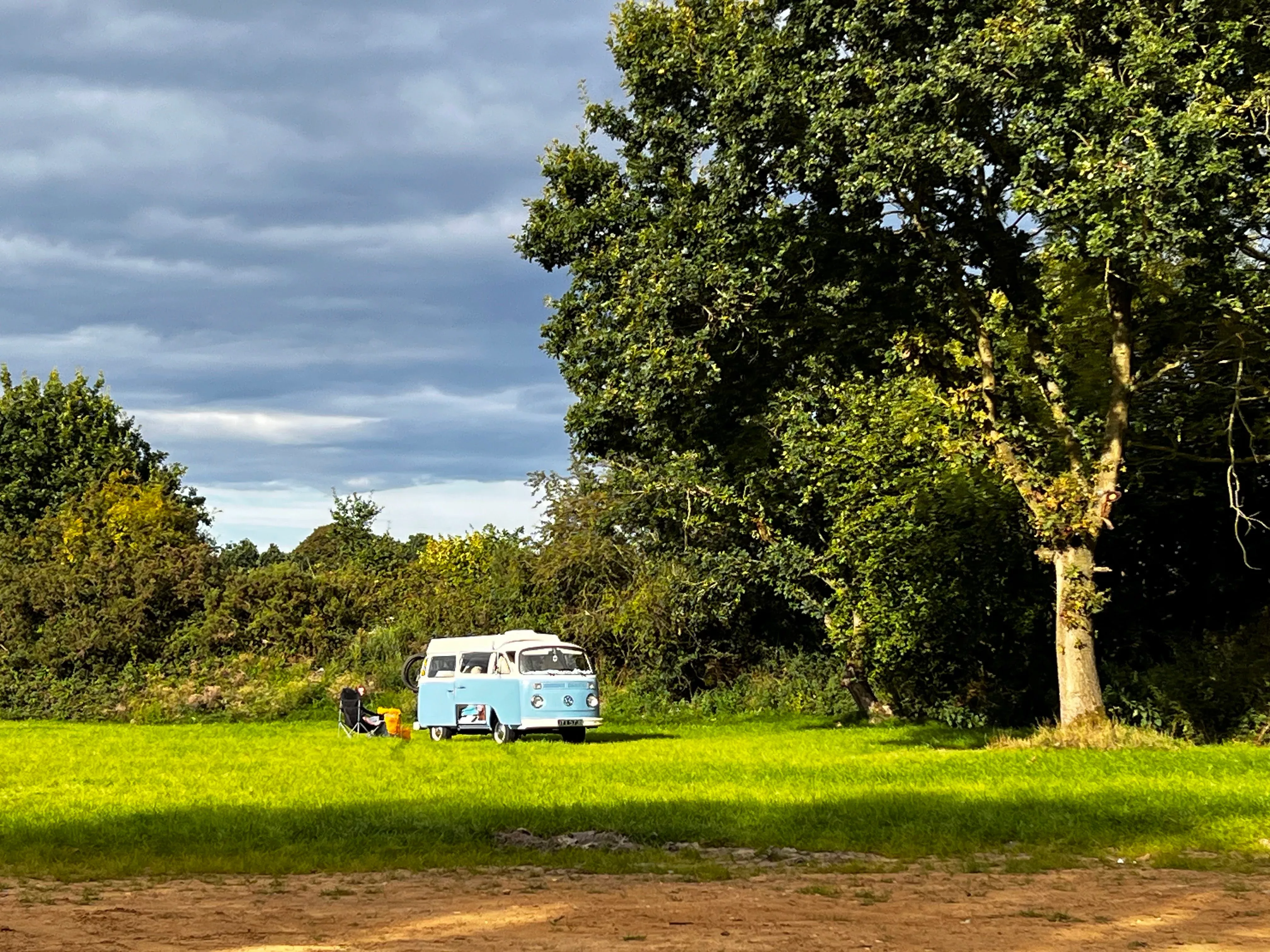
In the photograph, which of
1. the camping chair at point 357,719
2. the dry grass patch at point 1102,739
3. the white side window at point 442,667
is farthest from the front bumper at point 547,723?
the dry grass patch at point 1102,739

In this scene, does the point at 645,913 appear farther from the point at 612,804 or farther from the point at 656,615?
the point at 656,615

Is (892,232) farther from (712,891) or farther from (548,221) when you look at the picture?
(712,891)

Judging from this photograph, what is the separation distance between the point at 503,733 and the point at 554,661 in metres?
1.99

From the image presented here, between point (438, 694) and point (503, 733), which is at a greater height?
point (438, 694)

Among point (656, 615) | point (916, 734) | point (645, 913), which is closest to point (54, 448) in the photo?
point (656, 615)

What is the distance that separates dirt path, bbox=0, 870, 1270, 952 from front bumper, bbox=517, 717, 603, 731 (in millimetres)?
16783

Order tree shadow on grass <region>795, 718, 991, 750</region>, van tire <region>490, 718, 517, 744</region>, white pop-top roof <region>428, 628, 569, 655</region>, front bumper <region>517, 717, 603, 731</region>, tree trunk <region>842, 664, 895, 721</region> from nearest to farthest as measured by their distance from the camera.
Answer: tree shadow on grass <region>795, 718, 991, 750</region>
front bumper <region>517, 717, 603, 731</region>
van tire <region>490, 718, 517, 744</region>
white pop-top roof <region>428, 628, 569, 655</region>
tree trunk <region>842, 664, 895, 721</region>

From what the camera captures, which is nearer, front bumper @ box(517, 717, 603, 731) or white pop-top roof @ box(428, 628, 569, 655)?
front bumper @ box(517, 717, 603, 731)

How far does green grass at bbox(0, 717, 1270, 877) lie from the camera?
12.3 m

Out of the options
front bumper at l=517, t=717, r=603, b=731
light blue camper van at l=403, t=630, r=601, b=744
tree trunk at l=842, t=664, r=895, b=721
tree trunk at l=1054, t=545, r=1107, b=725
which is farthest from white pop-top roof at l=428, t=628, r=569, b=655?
tree trunk at l=1054, t=545, r=1107, b=725

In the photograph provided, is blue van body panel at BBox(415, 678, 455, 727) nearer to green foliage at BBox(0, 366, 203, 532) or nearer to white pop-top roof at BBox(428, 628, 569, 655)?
white pop-top roof at BBox(428, 628, 569, 655)

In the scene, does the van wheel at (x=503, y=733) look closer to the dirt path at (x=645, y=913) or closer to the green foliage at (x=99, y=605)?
the dirt path at (x=645, y=913)

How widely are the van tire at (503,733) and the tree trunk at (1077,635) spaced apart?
12.1m

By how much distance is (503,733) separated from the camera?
2914cm
